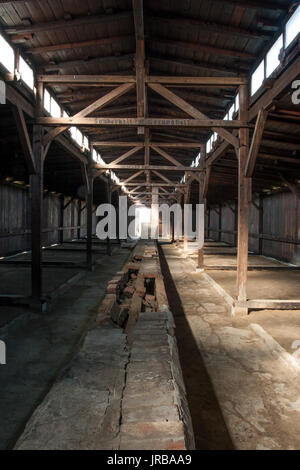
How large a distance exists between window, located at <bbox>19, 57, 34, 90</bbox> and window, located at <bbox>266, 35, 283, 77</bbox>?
5075 mm

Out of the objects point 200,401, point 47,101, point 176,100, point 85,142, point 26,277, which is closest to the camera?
point 200,401

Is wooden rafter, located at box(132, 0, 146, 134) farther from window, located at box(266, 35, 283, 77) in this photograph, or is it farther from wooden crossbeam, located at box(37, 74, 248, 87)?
window, located at box(266, 35, 283, 77)

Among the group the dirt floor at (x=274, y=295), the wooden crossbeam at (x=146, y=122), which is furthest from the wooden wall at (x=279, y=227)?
the wooden crossbeam at (x=146, y=122)

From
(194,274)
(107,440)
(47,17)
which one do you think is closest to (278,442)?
(107,440)

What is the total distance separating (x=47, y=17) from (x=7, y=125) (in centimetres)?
317

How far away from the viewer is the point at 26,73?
20.5 feet

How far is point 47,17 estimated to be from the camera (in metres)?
5.36

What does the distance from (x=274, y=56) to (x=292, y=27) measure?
2.13 ft

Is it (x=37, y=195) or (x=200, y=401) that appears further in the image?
(x=37, y=195)

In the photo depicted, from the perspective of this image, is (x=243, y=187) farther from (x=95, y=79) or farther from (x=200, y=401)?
(x=200, y=401)

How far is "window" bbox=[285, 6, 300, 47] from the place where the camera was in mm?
4793

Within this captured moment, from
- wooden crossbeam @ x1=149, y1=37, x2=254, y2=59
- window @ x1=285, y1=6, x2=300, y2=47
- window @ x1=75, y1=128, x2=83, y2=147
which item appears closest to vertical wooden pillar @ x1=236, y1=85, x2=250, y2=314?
wooden crossbeam @ x1=149, y1=37, x2=254, y2=59

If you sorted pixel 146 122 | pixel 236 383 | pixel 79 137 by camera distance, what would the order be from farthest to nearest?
pixel 79 137 < pixel 146 122 < pixel 236 383

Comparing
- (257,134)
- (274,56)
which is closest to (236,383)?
(257,134)
